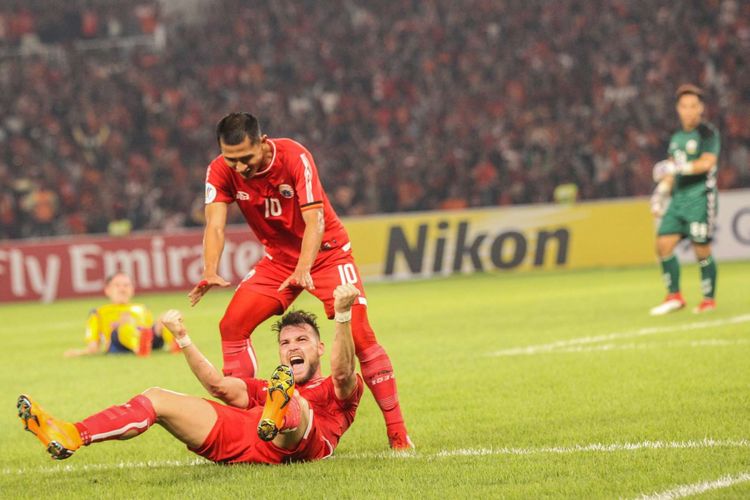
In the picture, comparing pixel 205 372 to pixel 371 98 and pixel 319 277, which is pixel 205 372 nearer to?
pixel 319 277

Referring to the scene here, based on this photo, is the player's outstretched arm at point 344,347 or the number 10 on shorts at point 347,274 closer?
the player's outstretched arm at point 344,347

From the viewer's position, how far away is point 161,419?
19.1ft

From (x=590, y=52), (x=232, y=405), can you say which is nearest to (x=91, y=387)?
(x=232, y=405)

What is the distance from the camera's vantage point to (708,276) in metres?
13.0

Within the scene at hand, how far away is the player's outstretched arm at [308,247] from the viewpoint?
21.6 ft

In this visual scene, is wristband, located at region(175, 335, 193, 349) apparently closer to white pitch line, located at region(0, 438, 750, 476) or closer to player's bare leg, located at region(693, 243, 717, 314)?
white pitch line, located at region(0, 438, 750, 476)

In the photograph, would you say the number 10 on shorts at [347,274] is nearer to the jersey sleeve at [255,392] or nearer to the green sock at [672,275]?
the jersey sleeve at [255,392]

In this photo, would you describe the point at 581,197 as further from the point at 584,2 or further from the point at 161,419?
the point at 161,419

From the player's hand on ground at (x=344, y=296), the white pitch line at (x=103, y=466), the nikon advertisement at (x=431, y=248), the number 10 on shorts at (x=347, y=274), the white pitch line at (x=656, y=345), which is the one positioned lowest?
the nikon advertisement at (x=431, y=248)

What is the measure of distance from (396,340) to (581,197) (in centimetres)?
1261

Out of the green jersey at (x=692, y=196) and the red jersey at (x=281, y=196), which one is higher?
the red jersey at (x=281, y=196)

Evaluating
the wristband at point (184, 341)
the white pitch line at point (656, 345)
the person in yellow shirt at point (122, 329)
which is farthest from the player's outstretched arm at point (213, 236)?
the person in yellow shirt at point (122, 329)

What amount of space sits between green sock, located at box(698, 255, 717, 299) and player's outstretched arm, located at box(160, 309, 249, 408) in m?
7.74

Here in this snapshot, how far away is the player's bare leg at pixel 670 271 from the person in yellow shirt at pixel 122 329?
5.11 meters
